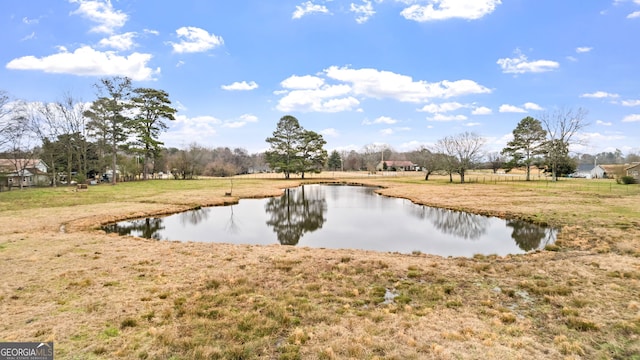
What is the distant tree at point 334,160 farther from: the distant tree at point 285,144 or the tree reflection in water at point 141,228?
the tree reflection in water at point 141,228

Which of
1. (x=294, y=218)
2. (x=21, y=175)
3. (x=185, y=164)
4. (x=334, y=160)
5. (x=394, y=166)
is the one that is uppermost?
(x=334, y=160)

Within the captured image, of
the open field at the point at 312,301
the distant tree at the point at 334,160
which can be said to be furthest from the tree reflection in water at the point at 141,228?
the distant tree at the point at 334,160

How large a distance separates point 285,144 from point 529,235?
143 ft

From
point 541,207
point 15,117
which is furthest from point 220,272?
point 15,117

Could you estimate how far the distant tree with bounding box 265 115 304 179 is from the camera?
5288cm

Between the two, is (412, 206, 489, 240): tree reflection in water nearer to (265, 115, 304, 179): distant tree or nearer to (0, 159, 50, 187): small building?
(265, 115, 304, 179): distant tree

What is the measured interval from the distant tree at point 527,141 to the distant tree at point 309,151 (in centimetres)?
Result: 3225

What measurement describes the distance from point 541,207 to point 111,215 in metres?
26.6

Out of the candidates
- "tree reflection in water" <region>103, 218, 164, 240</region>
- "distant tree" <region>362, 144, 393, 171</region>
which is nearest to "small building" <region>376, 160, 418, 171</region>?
"distant tree" <region>362, 144, 393, 171</region>

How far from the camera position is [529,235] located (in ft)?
45.0

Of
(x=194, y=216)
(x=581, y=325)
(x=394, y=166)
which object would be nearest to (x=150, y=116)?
(x=194, y=216)

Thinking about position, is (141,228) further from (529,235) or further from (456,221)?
(529,235)

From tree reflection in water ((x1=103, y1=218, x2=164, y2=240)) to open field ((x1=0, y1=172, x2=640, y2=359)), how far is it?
2.96 m

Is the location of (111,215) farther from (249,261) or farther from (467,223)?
(467,223)
